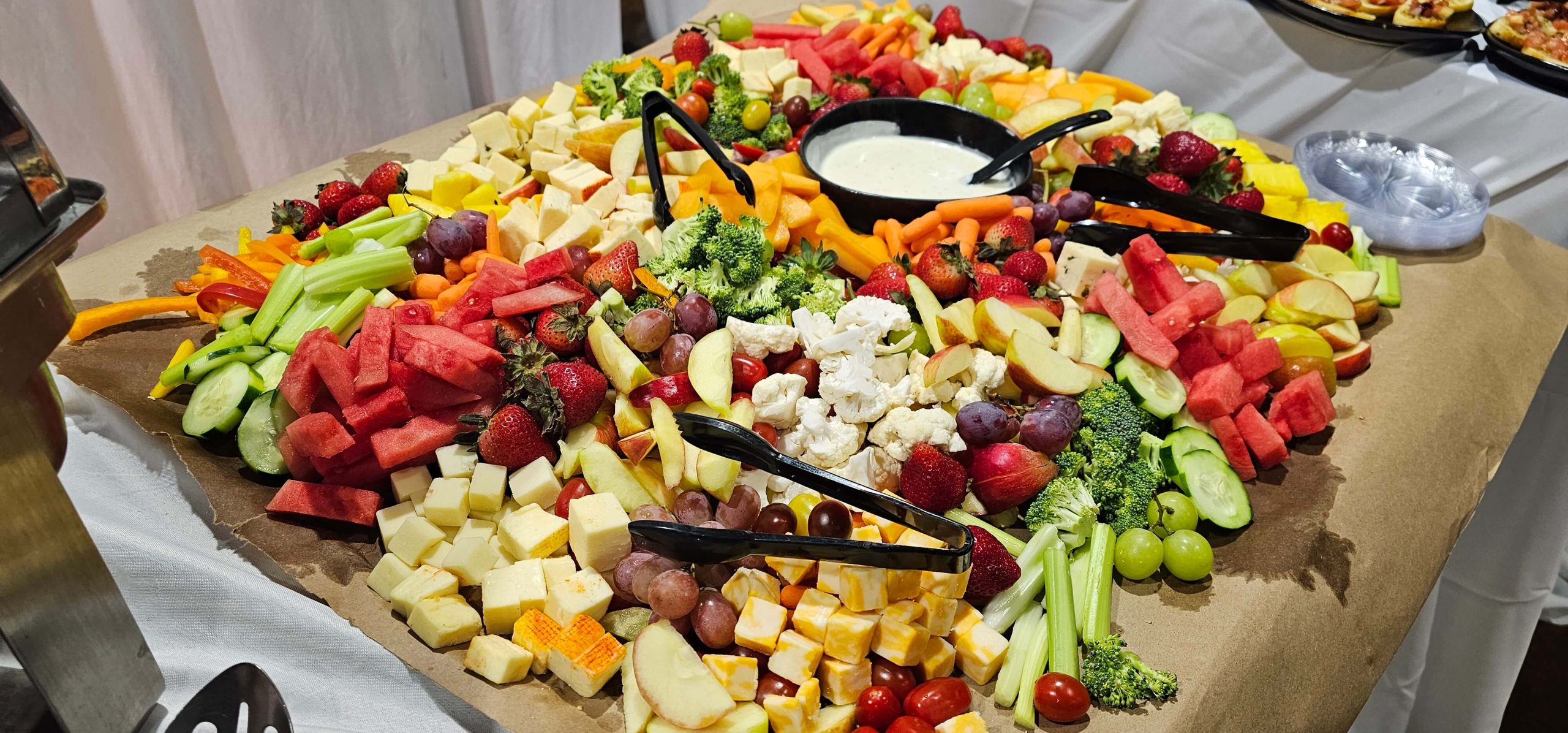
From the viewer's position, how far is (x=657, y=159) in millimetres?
2357

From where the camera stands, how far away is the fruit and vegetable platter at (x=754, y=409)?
1515 mm

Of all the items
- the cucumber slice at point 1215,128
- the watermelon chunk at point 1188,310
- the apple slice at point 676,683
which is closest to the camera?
the apple slice at point 676,683

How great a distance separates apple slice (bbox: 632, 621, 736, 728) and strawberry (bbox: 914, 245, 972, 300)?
1.07 m

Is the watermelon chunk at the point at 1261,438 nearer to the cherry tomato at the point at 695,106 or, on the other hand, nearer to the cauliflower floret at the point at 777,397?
the cauliflower floret at the point at 777,397

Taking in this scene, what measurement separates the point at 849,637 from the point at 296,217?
1.80 meters

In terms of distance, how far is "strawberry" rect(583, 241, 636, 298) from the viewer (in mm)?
1944

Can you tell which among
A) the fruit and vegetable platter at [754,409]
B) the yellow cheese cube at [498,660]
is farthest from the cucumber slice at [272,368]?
the yellow cheese cube at [498,660]

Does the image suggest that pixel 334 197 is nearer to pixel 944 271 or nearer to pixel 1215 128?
pixel 944 271

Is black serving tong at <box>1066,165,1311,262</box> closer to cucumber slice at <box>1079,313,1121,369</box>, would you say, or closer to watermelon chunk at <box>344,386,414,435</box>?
cucumber slice at <box>1079,313,1121,369</box>

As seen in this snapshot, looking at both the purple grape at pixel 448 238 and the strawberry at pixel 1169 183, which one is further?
the strawberry at pixel 1169 183

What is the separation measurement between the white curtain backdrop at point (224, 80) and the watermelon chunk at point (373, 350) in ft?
7.48

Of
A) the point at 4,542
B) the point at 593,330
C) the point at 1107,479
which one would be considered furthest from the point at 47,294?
the point at 1107,479

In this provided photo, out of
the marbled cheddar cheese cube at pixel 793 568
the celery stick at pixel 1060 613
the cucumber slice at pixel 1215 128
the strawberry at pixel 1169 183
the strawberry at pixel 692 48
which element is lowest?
the celery stick at pixel 1060 613

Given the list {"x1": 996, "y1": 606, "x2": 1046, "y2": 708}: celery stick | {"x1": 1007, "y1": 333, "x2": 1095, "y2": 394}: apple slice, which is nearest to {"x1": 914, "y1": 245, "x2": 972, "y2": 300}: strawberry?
{"x1": 1007, "y1": 333, "x2": 1095, "y2": 394}: apple slice
